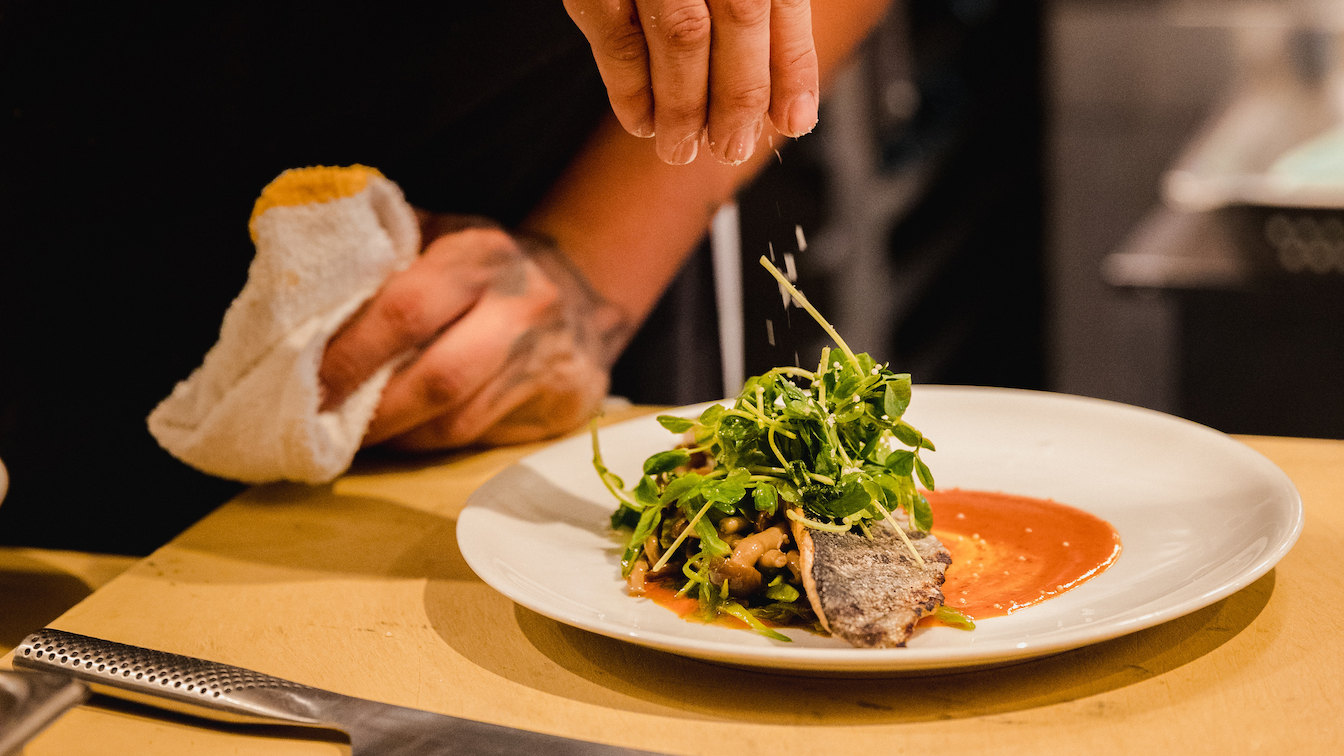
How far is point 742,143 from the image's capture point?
3.52ft

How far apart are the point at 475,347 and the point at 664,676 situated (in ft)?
2.45

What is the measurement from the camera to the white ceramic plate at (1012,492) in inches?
34.3

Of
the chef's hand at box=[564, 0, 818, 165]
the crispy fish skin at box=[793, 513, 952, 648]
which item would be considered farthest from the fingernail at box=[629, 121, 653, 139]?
the crispy fish skin at box=[793, 513, 952, 648]

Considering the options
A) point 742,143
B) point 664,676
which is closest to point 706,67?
point 742,143

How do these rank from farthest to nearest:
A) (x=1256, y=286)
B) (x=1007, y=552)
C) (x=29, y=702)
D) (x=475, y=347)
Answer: (x=1256, y=286) → (x=475, y=347) → (x=1007, y=552) → (x=29, y=702)

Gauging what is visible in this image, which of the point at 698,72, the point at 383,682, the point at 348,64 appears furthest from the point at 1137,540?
the point at 348,64

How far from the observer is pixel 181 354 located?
166cm

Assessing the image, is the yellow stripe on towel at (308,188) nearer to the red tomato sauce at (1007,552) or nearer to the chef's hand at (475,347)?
the chef's hand at (475,347)

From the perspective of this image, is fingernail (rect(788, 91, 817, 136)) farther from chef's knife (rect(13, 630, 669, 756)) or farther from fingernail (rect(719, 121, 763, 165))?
chef's knife (rect(13, 630, 669, 756))

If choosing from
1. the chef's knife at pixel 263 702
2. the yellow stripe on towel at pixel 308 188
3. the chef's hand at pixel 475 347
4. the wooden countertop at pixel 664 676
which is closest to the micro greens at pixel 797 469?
the wooden countertop at pixel 664 676

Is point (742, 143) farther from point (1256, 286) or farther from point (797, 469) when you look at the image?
point (1256, 286)

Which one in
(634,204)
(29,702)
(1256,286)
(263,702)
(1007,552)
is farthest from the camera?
(1256,286)

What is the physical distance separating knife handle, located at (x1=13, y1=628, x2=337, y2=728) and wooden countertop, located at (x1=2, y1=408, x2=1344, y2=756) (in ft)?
0.11

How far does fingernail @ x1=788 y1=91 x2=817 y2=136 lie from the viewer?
107 centimetres
